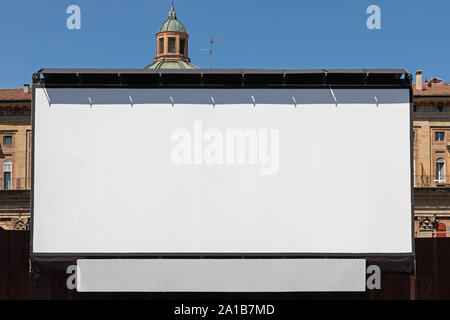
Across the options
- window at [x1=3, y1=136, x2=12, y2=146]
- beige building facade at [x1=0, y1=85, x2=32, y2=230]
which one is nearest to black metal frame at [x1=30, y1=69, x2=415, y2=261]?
beige building facade at [x1=0, y1=85, x2=32, y2=230]

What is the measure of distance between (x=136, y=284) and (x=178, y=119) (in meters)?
3.49

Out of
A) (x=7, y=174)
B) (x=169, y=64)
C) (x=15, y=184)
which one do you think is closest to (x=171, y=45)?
(x=169, y=64)

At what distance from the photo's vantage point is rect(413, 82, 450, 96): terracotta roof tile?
34219 millimetres

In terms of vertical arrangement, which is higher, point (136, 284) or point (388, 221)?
point (388, 221)

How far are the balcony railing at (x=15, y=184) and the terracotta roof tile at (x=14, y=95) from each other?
5.78m

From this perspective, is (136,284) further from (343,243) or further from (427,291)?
(427,291)

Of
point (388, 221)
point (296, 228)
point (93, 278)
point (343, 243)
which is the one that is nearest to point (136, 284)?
point (93, 278)

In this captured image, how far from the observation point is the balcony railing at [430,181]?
33875mm

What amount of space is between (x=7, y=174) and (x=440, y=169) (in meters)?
31.0

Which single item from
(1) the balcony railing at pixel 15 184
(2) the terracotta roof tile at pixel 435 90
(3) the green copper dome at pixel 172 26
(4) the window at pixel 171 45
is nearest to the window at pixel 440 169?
(2) the terracotta roof tile at pixel 435 90

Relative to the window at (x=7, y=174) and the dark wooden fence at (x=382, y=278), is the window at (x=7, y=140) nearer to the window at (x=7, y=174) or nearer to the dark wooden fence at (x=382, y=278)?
the window at (x=7, y=174)

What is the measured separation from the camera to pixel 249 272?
1001 centimetres

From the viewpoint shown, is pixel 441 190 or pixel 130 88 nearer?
pixel 130 88

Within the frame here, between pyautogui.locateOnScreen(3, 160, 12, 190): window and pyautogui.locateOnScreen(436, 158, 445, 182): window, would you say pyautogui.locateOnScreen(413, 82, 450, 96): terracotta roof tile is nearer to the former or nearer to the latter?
pyautogui.locateOnScreen(436, 158, 445, 182): window
